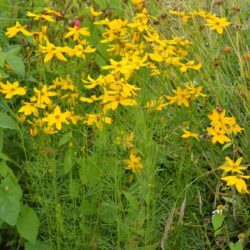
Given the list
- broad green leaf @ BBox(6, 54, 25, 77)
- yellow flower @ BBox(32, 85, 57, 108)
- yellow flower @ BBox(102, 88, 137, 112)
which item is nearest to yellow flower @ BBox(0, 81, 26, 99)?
yellow flower @ BBox(32, 85, 57, 108)

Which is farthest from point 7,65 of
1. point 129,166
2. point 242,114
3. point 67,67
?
point 242,114

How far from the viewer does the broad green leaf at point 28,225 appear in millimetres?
2053

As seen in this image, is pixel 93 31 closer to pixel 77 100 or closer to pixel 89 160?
pixel 77 100

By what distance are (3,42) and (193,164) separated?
936 mm

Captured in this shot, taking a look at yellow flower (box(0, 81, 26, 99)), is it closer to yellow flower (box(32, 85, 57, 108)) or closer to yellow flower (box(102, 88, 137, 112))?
yellow flower (box(32, 85, 57, 108))

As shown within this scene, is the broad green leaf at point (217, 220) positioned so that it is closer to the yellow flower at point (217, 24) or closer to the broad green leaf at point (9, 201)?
the broad green leaf at point (9, 201)

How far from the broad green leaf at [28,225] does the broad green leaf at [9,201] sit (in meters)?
0.07

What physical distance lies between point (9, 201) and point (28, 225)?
0.11 meters

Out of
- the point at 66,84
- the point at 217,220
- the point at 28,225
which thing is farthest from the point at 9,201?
the point at 217,220

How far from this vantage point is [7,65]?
227 cm

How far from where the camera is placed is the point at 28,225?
6.81 feet

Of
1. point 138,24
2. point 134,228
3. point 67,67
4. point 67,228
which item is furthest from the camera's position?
point 67,67

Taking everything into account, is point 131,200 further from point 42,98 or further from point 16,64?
point 16,64

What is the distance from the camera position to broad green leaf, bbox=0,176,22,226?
200 centimetres
